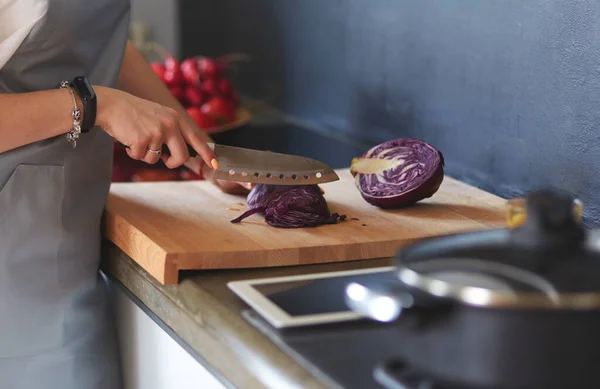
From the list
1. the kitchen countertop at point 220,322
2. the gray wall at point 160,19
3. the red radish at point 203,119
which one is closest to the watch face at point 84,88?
the kitchen countertop at point 220,322

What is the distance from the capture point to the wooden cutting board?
46.6 inches

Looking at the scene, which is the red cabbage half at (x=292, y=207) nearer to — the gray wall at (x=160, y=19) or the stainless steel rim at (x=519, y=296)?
the stainless steel rim at (x=519, y=296)

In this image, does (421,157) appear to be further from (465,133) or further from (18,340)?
(18,340)

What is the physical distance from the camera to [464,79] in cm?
168

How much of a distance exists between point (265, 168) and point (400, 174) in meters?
0.22

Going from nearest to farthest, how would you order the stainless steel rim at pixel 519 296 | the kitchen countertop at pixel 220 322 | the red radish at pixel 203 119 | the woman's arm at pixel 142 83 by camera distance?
the stainless steel rim at pixel 519 296 → the kitchen countertop at pixel 220 322 → the woman's arm at pixel 142 83 → the red radish at pixel 203 119

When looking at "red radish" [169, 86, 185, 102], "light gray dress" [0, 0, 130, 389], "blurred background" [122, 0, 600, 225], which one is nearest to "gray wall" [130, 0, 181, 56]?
"blurred background" [122, 0, 600, 225]

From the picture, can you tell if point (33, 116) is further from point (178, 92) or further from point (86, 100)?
point (178, 92)

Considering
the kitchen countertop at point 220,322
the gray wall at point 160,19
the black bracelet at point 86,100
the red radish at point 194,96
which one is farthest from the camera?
the gray wall at point 160,19

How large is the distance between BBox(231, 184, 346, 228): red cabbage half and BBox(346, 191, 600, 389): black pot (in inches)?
20.5

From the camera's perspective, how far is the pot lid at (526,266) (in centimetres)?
70

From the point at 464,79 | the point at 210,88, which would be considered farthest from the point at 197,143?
the point at 210,88

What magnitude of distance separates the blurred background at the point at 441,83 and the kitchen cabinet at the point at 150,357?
2.11 feet

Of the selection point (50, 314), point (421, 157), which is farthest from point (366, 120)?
point (50, 314)
